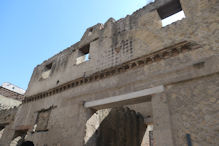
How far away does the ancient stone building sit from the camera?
381 centimetres

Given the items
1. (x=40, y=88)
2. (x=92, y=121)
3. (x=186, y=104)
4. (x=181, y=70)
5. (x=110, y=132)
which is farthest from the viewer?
(x=40, y=88)

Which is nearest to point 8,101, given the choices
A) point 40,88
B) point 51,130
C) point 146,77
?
point 40,88

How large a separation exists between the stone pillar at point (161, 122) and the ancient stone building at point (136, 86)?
2 centimetres

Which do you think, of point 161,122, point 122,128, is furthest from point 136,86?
point 122,128

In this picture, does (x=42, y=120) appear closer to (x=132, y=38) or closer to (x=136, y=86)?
(x=136, y=86)

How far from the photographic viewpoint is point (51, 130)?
21.4 feet

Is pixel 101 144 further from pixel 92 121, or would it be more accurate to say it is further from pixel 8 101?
pixel 8 101

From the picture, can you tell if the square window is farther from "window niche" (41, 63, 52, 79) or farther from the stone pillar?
the stone pillar

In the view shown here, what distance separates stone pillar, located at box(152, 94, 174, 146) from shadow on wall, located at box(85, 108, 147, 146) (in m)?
3.53

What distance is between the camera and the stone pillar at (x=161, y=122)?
3707 mm

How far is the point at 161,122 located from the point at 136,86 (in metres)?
1.41

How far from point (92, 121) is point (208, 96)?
4.03 meters

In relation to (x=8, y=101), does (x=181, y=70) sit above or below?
below

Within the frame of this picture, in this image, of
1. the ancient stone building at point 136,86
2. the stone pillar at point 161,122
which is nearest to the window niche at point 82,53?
the ancient stone building at point 136,86
